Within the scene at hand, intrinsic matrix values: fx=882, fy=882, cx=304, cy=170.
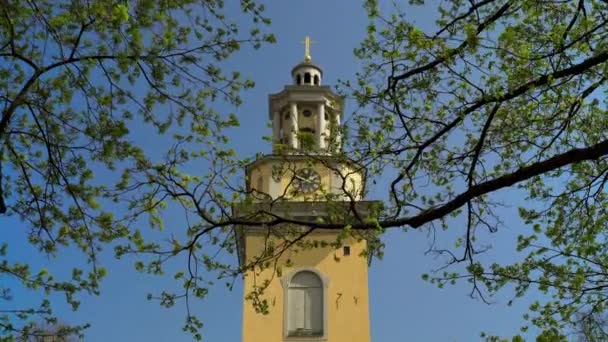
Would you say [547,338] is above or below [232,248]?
below

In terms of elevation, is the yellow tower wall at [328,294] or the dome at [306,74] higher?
the dome at [306,74]

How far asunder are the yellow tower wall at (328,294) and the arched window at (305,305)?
17 centimetres

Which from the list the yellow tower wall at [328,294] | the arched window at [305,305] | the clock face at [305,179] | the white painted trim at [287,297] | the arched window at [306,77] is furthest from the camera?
the arched window at [306,77]

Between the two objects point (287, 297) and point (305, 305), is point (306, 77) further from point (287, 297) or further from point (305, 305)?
point (305, 305)

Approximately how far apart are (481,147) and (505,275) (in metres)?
1.64

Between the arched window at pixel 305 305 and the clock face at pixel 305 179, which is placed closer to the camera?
the clock face at pixel 305 179

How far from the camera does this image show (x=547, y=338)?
9.23 meters

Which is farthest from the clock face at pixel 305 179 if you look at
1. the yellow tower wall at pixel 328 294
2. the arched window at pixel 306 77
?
the arched window at pixel 306 77

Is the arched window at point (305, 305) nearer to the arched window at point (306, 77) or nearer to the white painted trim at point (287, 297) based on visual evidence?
the white painted trim at point (287, 297)

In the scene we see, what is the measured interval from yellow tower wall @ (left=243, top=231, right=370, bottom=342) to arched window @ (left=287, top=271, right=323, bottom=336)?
0.17m

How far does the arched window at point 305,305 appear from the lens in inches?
900

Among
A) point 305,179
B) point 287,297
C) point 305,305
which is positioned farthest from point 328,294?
point 305,179

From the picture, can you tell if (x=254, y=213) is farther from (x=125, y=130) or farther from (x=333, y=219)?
(x=125, y=130)

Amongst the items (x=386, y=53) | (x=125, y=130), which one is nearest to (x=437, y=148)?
(x=386, y=53)
